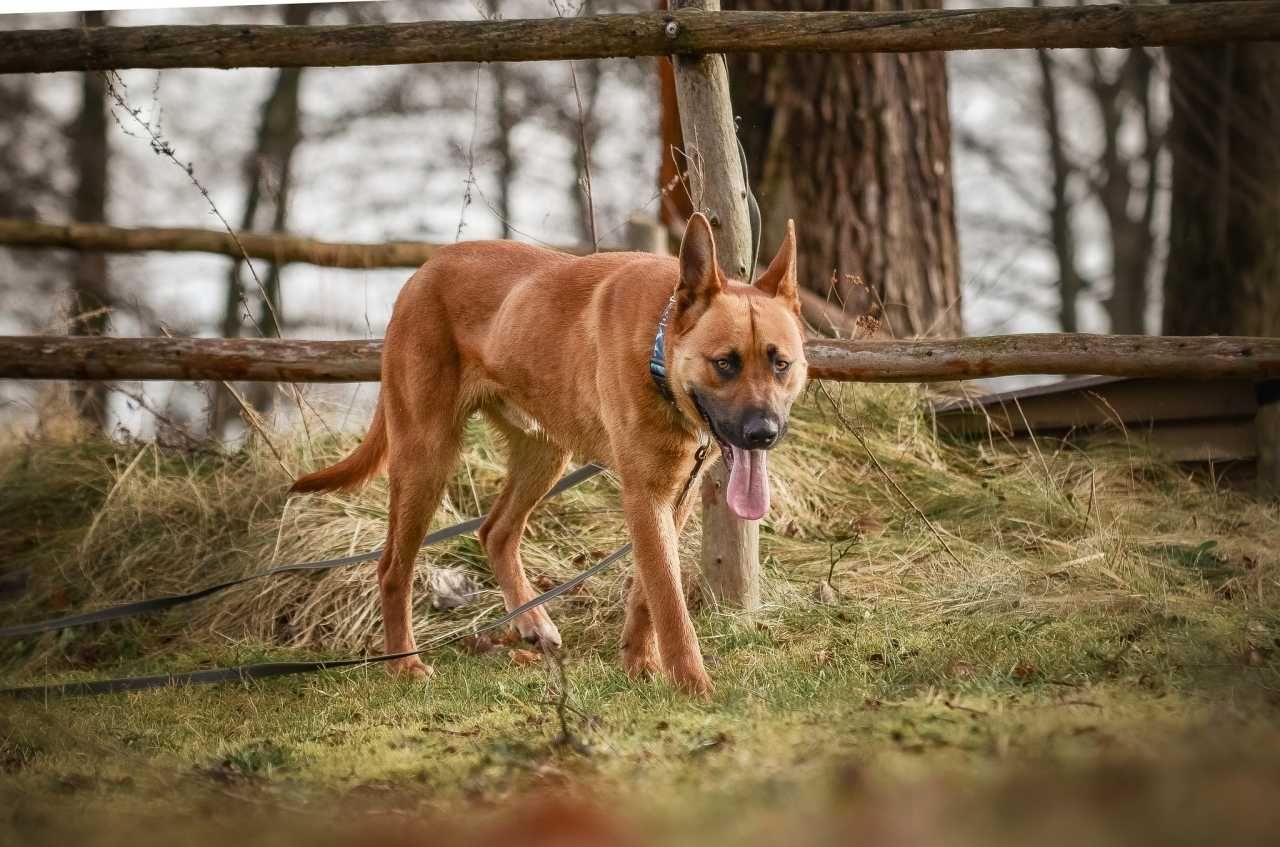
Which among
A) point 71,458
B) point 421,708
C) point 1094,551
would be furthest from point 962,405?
point 71,458

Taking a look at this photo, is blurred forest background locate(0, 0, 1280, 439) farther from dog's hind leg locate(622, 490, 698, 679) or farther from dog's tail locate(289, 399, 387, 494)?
dog's hind leg locate(622, 490, 698, 679)

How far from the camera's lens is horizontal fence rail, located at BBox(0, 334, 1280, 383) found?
180 inches

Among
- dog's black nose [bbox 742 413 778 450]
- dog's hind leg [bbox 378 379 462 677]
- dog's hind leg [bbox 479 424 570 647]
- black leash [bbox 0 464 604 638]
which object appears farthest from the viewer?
dog's hind leg [bbox 479 424 570 647]

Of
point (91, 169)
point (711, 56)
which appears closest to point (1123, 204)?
point (91, 169)

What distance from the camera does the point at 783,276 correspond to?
410cm

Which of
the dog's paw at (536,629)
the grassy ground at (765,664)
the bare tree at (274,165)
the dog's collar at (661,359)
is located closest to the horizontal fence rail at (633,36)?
the dog's collar at (661,359)

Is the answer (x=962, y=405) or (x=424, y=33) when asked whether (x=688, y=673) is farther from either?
(x=962, y=405)

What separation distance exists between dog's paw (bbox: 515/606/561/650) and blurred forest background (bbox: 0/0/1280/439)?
6.45 feet

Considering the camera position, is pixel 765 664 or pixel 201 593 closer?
pixel 765 664

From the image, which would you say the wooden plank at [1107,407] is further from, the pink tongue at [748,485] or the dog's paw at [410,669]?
the dog's paw at [410,669]

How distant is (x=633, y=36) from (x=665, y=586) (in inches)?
82.5

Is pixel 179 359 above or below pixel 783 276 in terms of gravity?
below

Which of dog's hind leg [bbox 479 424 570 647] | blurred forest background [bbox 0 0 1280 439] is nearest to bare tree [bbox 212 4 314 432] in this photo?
blurred forest background [bbox 0 0 1280 439]

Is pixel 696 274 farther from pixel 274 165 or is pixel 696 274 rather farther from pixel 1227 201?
pixel 274 165
